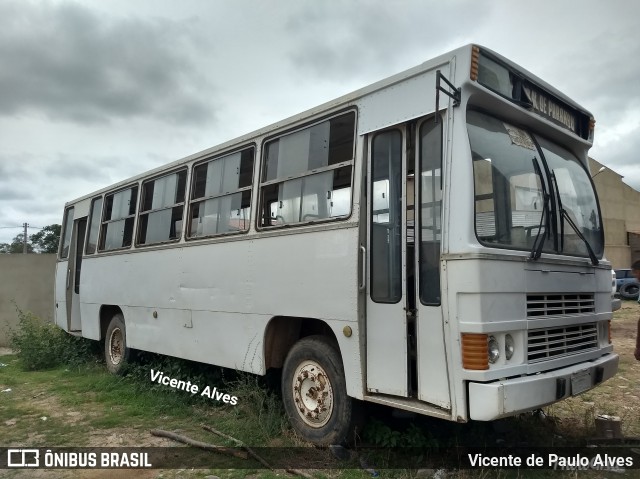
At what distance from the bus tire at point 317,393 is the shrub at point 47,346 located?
20.3 ft

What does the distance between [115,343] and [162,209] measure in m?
2.75

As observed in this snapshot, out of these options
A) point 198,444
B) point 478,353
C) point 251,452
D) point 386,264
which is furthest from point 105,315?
point 478,353

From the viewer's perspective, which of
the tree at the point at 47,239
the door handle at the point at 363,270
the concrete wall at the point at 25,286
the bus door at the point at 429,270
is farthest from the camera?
the tree at the point at 47,239

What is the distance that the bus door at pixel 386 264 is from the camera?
3.93m

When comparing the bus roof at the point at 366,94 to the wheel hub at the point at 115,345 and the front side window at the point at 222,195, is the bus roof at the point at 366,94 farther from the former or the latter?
the wheel hub at the point at 115,345

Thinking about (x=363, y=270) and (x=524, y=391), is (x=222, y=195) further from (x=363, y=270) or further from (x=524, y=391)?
(x=524, y=391)

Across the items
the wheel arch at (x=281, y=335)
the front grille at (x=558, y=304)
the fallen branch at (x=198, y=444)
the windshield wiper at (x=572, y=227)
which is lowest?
the fallen branch at (x=198, y=444)

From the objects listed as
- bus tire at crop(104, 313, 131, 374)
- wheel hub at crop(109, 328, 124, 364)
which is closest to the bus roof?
bus tire at crop(104, 313, 131, 374)

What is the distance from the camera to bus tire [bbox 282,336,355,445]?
432cm

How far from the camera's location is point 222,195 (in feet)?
19.6

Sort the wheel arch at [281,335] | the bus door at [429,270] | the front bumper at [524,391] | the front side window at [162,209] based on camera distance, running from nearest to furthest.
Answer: the front bumper at [524,391], the bus door at [429,270], the wheel arch at [281,335], the front side window at [162,209]

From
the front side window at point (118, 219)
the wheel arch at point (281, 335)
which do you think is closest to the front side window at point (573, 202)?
the wheel arch at point (281, 335)

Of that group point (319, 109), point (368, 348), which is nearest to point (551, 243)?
point (368, 348)

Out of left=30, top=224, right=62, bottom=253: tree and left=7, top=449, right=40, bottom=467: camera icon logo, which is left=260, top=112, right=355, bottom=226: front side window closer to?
left=7, top=449, right=40, bottom=467: camera icon logo
